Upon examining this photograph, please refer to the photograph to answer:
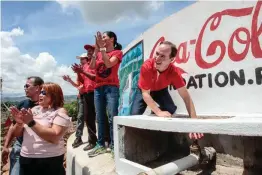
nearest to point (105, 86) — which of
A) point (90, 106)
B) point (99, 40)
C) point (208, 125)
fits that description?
point (99, 40)

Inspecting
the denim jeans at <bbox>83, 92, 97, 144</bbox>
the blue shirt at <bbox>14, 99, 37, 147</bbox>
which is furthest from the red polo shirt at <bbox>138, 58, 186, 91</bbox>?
the denim jeans at <bbox>83, 92, 97, 144</bbox>

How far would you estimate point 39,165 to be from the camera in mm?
3273

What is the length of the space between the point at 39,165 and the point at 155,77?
1813 millimetres

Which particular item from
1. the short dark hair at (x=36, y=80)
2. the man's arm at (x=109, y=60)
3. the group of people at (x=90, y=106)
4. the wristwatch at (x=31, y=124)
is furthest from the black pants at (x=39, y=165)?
the man's arm at (x=109, y=60)

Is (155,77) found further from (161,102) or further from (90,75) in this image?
(90,75)

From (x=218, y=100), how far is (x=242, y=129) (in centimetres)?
151

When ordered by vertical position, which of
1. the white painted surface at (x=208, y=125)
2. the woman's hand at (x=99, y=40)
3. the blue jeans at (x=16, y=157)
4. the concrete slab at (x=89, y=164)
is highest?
the woman's hand at (x=99, y=40)

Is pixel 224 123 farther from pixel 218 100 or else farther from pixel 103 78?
pixel 103 78

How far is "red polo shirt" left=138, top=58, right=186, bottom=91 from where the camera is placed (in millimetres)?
3678

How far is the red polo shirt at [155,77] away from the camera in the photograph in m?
3.68

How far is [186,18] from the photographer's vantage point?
433cm

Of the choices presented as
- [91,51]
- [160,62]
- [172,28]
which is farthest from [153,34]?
[160,62]

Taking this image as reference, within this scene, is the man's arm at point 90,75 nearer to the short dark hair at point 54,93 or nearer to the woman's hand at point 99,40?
the woman's hand at point 99,40

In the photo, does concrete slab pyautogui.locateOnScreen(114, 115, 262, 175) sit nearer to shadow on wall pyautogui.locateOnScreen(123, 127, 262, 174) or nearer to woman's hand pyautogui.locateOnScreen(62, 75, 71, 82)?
shadow on wall pyautogui.locateOnScreen(123, 127, 262, 174)
